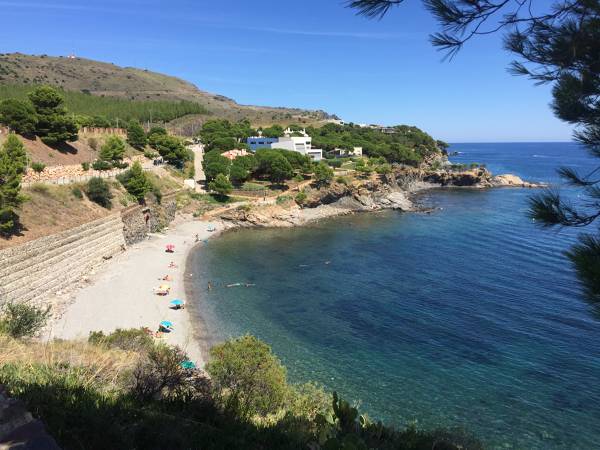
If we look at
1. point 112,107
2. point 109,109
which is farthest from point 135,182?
point 112,107

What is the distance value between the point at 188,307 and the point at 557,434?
18.6m

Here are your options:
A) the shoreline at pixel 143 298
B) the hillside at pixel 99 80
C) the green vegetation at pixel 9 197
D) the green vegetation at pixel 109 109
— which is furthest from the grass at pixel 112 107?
the green vegetation at pixel 9 197

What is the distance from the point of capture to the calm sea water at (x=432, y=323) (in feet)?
50.4

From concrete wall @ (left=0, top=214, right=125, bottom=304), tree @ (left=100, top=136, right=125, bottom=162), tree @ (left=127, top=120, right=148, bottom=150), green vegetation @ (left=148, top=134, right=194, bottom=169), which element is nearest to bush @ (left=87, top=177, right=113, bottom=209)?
concrete wall @ (left=0, top=214, right=125, bottom=304)

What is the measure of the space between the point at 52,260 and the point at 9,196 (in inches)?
165

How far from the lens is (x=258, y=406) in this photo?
10.2 metres

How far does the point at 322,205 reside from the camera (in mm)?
55219

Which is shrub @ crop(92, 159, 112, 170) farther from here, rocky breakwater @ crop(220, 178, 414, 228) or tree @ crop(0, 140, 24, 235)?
tree @ crop(0, 140, 24, 235)

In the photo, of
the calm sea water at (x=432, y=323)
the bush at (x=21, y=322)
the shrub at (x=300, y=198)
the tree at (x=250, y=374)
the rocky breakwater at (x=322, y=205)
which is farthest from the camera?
the shrub at (x=300, y=198)

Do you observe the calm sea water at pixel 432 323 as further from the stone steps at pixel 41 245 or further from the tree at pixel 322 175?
the tree at pixel 322 175

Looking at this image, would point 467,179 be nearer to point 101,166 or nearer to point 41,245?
point 101,166

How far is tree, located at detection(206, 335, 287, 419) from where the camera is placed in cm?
1067

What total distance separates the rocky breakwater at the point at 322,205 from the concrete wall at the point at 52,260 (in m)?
17.8

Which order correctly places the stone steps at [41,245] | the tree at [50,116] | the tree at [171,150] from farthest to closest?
1. the tree at [171,150]
2. the tree at [50,116]
3. the stone steps at [41,245]
